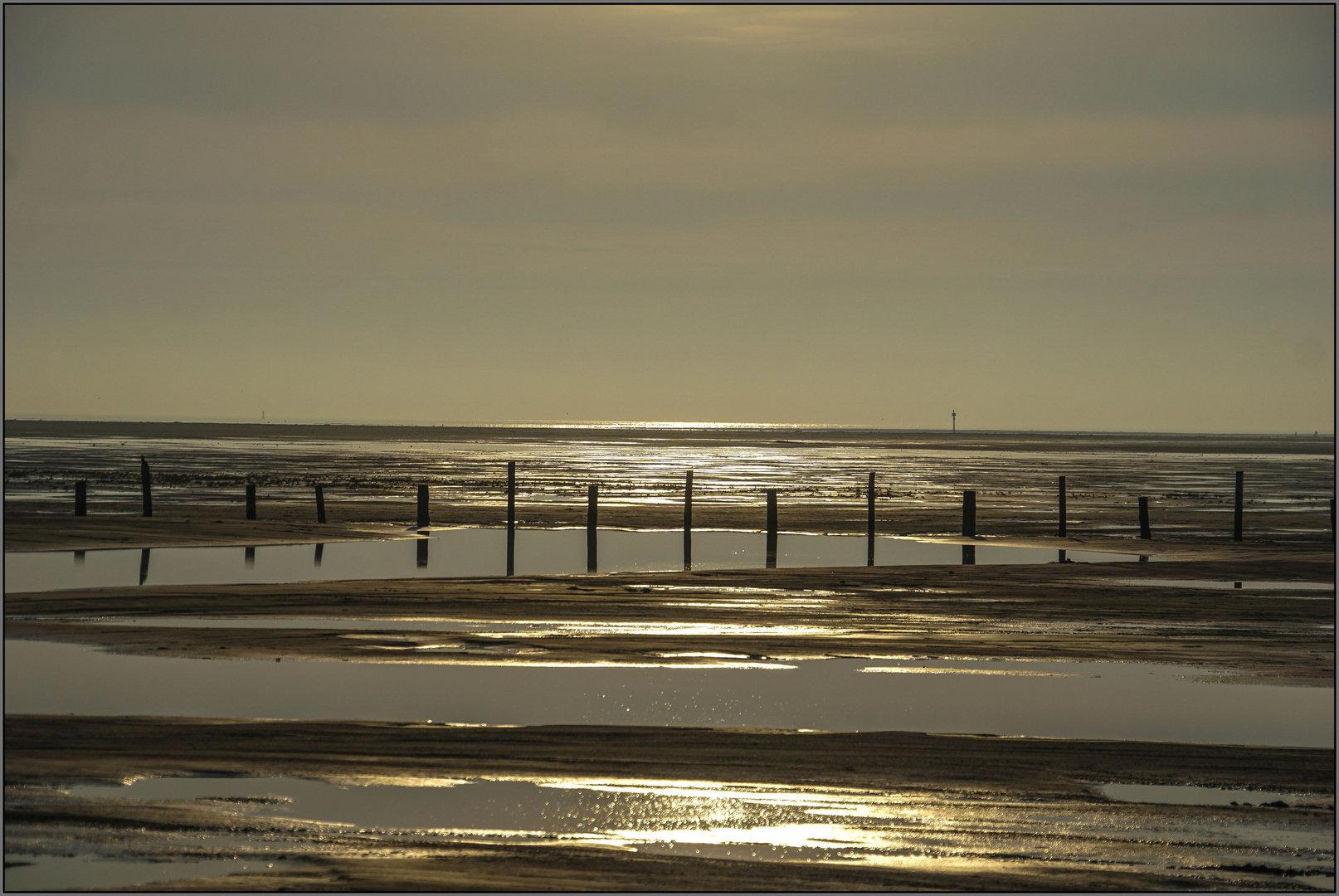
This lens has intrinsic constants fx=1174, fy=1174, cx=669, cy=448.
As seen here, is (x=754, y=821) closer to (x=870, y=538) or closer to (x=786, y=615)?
(x=786, y=615)

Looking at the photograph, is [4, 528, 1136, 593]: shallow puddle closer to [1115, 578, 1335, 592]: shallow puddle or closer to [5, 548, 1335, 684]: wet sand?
[5, 548, 1335, 684]: wet sand

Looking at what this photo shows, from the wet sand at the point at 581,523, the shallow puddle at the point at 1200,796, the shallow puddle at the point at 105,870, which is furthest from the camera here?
the wet sand at the point at 581,523

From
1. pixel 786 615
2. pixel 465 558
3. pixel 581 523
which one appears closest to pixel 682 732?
pixel 786 615

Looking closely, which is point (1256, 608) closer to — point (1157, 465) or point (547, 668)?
point (547, 668)

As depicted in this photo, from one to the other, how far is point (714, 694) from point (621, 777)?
348 centimetres

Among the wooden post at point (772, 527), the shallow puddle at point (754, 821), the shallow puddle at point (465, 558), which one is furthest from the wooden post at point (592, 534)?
the shallow puddle at point (754, 821)

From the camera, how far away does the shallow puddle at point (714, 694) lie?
1184 centimetres

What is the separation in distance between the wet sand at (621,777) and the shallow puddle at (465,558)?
13480 mm

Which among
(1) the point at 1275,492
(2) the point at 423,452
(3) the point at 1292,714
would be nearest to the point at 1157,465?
(1) the point at 1275,492

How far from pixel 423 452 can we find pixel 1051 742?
110728 millimetres

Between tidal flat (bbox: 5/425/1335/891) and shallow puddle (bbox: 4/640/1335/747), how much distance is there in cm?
7

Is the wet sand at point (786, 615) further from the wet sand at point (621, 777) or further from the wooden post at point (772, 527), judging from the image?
the wooden post at point (772, 527)

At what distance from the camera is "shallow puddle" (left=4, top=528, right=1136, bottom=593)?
25047 mm

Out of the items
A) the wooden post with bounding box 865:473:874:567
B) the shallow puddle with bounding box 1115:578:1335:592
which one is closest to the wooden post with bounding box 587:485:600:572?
the wooden post with bounding box 865:473:874:567
